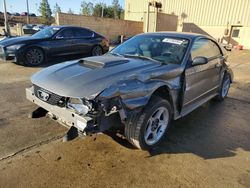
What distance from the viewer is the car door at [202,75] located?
3.65m

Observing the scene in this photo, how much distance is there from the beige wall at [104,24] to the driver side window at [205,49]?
14426 millimetres

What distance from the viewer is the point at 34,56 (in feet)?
26.8

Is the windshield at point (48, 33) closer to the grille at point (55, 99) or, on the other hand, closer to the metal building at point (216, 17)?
the grille at point (55, 99)

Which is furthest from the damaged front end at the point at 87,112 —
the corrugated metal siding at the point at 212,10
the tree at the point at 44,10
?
the tree at the point at 44,10

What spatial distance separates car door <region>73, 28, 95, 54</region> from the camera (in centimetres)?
924

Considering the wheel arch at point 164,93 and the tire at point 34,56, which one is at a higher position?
the wheel arch at point 164,93

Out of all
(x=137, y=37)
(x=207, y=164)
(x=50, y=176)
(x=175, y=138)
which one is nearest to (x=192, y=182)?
(x=207, y=164)

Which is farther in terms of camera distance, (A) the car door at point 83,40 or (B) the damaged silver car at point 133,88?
(A) the car door at point 83,40

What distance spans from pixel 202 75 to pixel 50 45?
20.5 ft

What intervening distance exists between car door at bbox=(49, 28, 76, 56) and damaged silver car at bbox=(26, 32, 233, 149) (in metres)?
5.03

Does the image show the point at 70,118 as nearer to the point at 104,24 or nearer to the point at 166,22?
the point at 104,24

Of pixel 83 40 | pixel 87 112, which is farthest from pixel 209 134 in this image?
pixel 83 40

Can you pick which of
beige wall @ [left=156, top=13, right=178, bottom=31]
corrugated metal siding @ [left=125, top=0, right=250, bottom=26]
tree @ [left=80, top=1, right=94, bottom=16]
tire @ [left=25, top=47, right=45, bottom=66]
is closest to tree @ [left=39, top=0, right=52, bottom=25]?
tree @ [left=80, top=1, right=94, bottom=16]

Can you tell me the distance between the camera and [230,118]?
4.49 m
